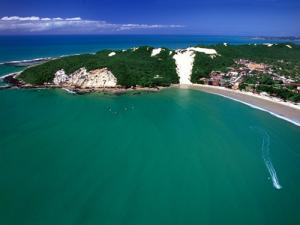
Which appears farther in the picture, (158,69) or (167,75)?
(158,69)

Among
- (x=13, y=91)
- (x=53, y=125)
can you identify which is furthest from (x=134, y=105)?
(x=13, y=91)

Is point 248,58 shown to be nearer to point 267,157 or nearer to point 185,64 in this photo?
point 185,64

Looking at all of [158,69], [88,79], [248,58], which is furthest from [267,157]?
[248,58]

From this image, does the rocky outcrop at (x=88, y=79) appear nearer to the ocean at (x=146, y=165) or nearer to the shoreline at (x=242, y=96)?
the shoreline at (x=242, y=96)

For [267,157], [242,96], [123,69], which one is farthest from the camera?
[123,69]

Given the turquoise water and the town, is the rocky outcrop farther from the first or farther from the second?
the town

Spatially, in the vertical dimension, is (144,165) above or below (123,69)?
Answer: above

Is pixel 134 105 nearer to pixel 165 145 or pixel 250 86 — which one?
pixel 165 145
